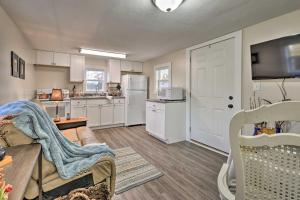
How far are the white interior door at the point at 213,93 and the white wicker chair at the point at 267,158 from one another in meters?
2.33

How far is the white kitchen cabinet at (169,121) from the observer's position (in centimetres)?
352

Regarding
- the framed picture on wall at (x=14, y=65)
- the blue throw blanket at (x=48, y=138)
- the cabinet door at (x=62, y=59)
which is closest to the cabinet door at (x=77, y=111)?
the cabinet door at (x=62, y=59)

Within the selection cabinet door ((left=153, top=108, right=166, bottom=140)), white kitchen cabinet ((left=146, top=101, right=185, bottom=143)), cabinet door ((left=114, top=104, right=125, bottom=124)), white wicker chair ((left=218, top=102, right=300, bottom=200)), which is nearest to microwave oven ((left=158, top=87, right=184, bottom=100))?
white kitchen cabinet ((left=146, top=101, right=185, bottom=143))

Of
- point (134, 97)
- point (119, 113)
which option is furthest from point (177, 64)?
point (119, 113)

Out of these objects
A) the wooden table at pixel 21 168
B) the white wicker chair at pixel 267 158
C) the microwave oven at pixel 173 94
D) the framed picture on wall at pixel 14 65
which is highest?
the framed picture on wall at pixel 14 65

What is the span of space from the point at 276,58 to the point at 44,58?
502 centimetres

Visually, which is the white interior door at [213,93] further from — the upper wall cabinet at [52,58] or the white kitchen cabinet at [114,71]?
the upper wall cabinet at [52,58]

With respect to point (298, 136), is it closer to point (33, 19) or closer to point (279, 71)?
point (279, 71)

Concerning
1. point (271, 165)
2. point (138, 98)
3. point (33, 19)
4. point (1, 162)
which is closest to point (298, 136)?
point (271, 165)

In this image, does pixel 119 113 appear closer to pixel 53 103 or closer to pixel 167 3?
pixel 53 103

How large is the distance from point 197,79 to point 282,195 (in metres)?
3.14

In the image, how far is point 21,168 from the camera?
29.7 inches

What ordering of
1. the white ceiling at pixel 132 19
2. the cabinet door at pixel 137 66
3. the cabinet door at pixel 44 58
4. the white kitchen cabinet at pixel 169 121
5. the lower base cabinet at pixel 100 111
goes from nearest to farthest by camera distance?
1. the white ceiling at pixel 132 19
2. the white kitchen cabinet at pixel 169 121
3. the cabinet door at pixel 44 58
4. the lower base cabinet at pixel 100 111
5. the cabinet door at pixel 137 66

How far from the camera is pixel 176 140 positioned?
3.66 m
